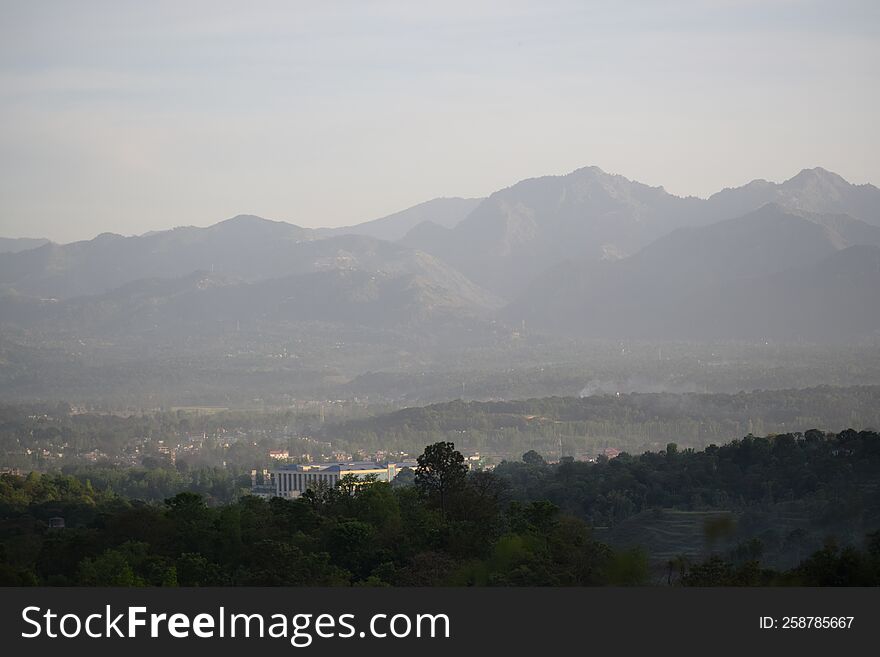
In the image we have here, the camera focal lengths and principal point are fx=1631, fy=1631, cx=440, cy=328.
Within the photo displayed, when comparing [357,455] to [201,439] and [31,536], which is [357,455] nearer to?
[201,439]

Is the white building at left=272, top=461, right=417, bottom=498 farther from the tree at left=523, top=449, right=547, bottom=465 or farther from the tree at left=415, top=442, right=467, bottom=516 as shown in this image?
the tree at left=415, top=442, right=467, bottom=516

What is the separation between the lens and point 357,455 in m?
108

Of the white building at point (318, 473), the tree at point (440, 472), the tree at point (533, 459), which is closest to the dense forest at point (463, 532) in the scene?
the tree at point (440, 472)


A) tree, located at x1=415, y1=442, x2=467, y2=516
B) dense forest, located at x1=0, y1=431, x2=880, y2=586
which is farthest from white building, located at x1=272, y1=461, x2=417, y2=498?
tree, located at x1=415, y1=442, x2=467, y2=516

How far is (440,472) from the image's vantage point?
163ft

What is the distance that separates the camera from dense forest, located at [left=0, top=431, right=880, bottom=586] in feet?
124

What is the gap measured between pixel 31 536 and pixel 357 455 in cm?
5862

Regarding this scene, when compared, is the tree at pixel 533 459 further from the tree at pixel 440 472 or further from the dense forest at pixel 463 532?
the tree at pixel 440 472

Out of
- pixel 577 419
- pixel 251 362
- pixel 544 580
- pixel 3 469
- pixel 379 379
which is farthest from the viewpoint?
pixel 251 362

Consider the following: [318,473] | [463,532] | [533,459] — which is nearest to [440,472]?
[463,532]

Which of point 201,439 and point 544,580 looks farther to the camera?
point 201,439

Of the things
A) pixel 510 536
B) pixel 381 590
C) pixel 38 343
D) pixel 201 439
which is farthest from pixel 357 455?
pixel 38 343

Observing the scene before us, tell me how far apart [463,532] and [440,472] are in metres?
5.65

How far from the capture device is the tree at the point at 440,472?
4919 centimetres
